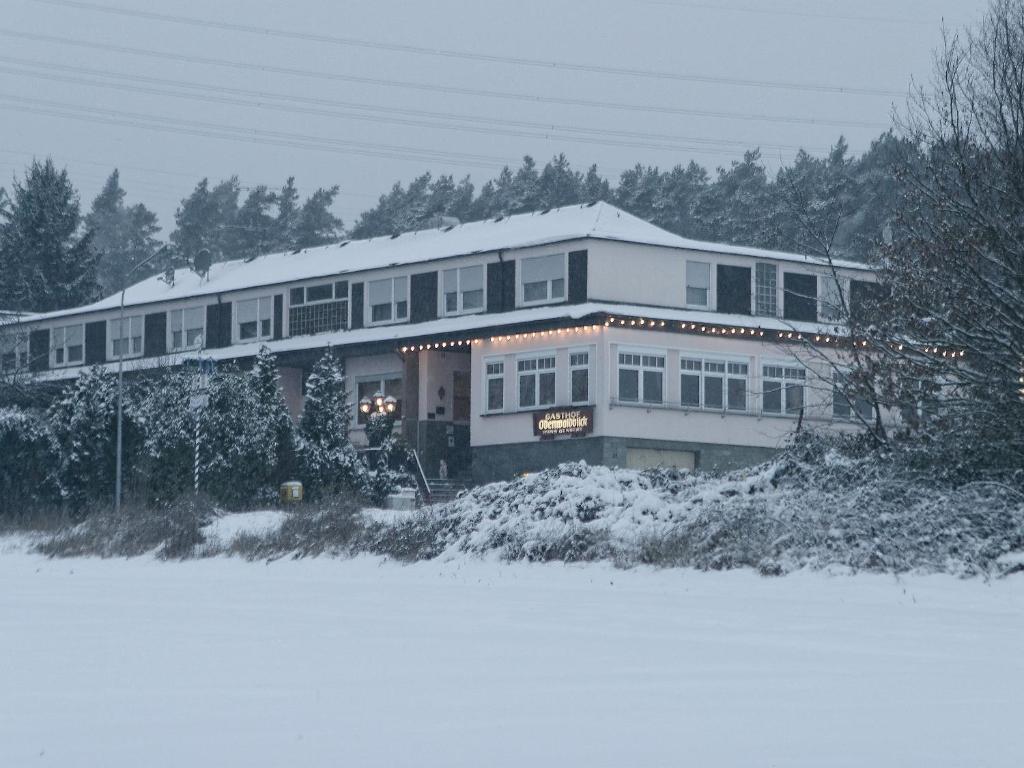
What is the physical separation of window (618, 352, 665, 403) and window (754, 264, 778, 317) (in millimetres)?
4481

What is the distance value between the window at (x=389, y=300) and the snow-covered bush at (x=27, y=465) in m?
12.4

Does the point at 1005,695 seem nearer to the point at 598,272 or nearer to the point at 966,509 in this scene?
the point at 966,509

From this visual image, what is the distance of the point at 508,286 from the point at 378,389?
250 inches

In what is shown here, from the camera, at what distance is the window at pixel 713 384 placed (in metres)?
47.8

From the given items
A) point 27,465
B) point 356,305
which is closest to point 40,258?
point 356,305

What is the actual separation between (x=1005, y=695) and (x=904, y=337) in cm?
1485

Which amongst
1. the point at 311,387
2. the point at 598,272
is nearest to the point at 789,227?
the point at 598,272

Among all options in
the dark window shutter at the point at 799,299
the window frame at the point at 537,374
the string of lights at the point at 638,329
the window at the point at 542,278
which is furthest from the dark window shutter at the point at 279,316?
the dark window shutter at the point at 799,299

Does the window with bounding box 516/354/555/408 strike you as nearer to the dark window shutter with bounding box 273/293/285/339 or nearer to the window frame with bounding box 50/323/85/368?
the dark window shutter with bounding box 273/293/285/339

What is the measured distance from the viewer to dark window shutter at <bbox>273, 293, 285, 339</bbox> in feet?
185

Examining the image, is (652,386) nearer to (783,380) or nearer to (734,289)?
(783,380)

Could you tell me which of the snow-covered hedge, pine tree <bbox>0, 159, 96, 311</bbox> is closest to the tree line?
pine tree <bbox>0, 159, 96, 311</bbox>

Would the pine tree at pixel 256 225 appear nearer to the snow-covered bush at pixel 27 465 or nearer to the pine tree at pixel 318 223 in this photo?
the pine tree at pixel 318 223

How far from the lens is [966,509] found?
71.1 ft
